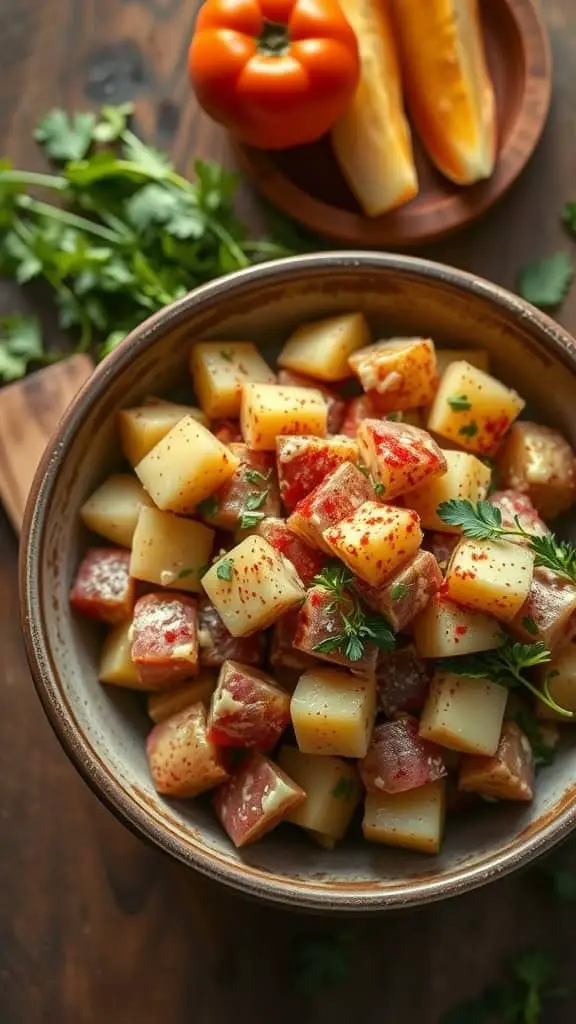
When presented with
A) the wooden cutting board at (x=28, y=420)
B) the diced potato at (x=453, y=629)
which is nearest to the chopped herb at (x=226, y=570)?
the diced potato at (x=453, y=629)

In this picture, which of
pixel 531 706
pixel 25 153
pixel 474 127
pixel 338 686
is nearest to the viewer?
pixel 338 686

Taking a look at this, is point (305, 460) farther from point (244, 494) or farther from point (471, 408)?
point (471, 408)

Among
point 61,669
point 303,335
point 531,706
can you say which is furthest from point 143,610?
point 531,706

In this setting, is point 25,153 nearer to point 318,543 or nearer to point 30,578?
point 30,578

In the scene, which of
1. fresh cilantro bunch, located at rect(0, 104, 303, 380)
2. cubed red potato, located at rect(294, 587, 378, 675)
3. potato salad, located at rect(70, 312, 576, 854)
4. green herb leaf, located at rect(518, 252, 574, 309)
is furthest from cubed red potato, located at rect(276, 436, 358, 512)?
green herb leaf, located at rect(518, 252, 574, 309)

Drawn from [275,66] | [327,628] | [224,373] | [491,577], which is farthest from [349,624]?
[275,66]

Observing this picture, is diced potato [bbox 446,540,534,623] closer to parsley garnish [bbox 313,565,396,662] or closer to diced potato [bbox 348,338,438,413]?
parsley garnish [bbox 313,565,396,662]

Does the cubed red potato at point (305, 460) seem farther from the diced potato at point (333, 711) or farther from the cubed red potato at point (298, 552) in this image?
the diced potato at point (333, 711)
